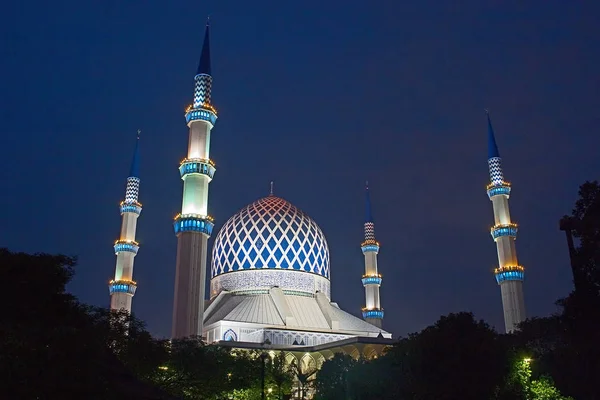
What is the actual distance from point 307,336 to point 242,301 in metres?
4.98

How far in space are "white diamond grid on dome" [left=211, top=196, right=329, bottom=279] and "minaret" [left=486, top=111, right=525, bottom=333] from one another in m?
12.6

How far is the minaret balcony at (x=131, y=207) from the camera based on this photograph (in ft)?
122

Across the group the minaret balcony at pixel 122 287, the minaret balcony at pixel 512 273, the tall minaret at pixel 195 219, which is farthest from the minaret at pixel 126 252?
the minaret balcony at pixel 512 273

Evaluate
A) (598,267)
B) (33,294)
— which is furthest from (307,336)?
(33,294)

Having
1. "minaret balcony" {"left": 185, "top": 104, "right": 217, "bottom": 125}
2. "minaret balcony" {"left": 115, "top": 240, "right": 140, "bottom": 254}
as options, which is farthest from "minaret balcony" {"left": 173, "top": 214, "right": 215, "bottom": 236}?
"minaret balcony" {"left": 115, "top": 240, "right": 140, "bottom": 254}

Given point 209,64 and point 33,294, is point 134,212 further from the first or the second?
point 33,294

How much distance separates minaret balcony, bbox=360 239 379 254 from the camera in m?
45.6

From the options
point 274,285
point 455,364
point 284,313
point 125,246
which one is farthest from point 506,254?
point 125,246

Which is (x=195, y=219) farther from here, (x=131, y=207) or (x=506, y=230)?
(x=506, y=230)

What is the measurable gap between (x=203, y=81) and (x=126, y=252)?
11.9 m

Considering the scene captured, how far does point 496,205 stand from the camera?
37125 millimetres

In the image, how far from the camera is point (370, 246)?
45719mm

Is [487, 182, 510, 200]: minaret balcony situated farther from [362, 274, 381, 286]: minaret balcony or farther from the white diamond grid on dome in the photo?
the white diamond grid on dome

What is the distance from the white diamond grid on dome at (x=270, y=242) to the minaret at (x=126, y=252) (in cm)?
703
